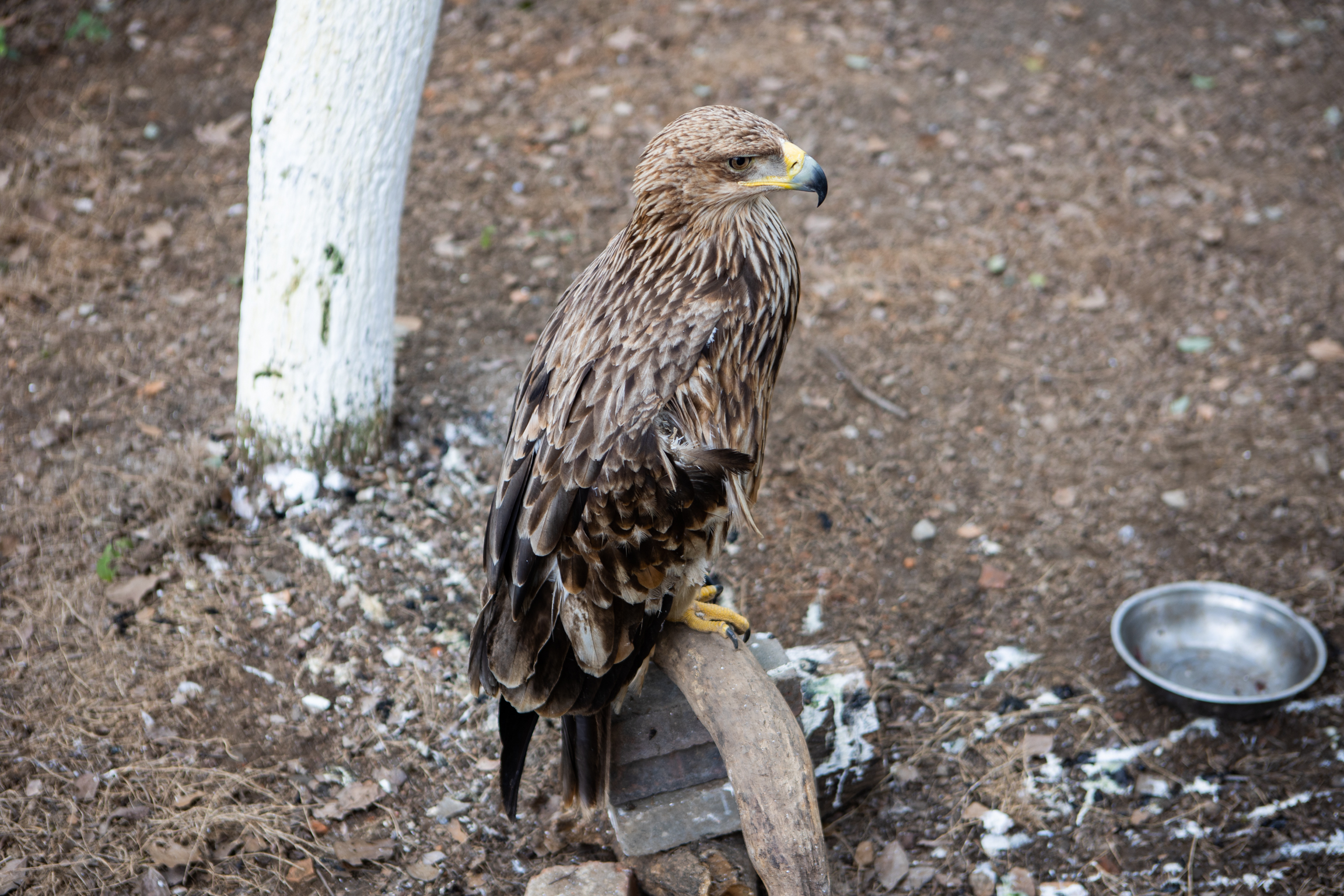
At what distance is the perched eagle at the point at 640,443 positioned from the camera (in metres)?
2.81

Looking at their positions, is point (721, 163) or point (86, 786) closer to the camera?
point (721, 163)

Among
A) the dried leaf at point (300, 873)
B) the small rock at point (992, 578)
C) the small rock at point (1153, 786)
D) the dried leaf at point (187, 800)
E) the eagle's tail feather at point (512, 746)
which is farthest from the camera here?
the small rock at point (992, 578)

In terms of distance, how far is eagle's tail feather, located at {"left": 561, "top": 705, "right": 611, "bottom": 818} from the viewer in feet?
10.2

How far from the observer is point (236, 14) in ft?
23.6

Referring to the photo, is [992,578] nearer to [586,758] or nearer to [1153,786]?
[1153,786]

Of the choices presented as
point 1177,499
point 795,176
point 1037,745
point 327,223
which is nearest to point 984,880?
point 1037,745

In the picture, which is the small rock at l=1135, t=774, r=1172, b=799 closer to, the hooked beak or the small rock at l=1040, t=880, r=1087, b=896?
the small rock at l=1040, t=880, r=1087, b=896

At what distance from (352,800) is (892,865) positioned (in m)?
1.79

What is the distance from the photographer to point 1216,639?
4.19 meters

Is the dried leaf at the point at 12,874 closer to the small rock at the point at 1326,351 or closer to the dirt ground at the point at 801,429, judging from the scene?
the dirt ground at the point at 801,429

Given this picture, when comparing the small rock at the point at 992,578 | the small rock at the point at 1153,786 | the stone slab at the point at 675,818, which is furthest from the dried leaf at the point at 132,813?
the small rock at the point at 1153,786

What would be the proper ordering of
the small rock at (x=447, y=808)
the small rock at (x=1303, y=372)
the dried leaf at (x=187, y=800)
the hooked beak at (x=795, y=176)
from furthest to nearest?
the small rock at (x=1303, y=372) → the small rock at (x=447, y=808) → the dried leaf at (x=187, y=800) → the hooked beak at (x=795, y=176)

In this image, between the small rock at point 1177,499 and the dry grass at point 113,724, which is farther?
the small rock at point 1177,499

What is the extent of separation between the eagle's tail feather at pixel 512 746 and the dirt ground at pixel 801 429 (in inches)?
13.4
